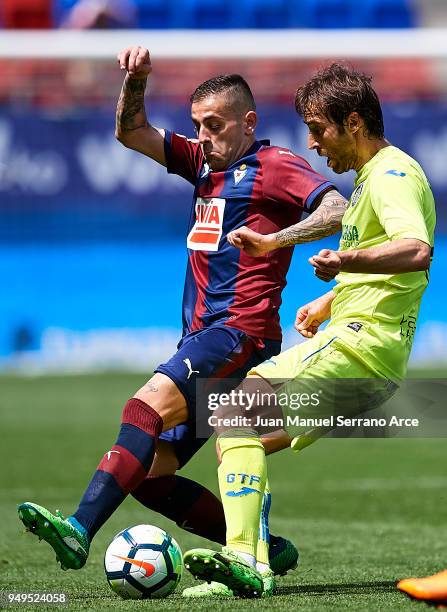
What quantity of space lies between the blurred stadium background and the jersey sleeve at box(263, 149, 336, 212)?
421 inches

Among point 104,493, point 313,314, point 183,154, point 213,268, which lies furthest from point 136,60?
point 104,493

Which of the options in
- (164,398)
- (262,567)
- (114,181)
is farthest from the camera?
(114,181)

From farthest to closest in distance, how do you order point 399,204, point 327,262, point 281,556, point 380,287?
1. point 281,556
2. point 380,287
3. point 399,204
4. point 327,262

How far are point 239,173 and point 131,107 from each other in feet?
2.01

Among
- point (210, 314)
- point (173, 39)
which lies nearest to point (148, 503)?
point (210, 314)

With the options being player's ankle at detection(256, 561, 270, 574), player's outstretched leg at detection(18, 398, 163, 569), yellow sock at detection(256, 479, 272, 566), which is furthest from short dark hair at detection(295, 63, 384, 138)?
player's ankle at detection(256, 561, 270, 574)

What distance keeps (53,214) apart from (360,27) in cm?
771

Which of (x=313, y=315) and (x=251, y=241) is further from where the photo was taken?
(x=313, y=315)

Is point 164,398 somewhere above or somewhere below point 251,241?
below

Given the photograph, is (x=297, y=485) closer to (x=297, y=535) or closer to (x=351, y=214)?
(x=297, y=535)

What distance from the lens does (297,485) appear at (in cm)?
953

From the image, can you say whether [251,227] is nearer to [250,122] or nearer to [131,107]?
[250,122]

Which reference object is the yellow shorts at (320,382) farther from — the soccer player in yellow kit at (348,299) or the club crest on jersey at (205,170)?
the club crest on jersey at (205,170)

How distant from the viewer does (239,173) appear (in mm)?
5336
